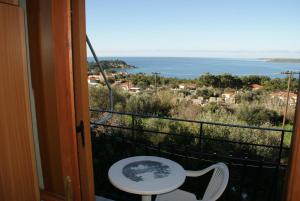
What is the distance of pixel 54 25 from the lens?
1.20 metres

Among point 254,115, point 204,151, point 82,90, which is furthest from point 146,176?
point 254,115

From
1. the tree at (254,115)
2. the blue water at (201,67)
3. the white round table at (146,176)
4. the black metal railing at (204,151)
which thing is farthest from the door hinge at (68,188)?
the blue water at (201,67)

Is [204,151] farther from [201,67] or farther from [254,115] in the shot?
[201,67]

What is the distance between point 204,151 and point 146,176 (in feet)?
8.44

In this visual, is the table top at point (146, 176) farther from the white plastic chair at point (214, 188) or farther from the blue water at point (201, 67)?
the blue water at point (201, 67)

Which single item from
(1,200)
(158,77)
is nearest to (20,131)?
(1,200)

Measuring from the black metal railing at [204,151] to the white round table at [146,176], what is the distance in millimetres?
641

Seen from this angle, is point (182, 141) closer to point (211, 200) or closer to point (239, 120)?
point (211, 200)

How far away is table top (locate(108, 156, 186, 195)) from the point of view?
5.30ft

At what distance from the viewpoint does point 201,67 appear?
11.0m

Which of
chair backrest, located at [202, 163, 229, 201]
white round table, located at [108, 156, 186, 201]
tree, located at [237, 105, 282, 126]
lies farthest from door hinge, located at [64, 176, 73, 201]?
tree, located at [237, 105, 282, 126]

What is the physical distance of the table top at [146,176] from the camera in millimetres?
1615

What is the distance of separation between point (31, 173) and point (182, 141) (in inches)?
Answer: 141

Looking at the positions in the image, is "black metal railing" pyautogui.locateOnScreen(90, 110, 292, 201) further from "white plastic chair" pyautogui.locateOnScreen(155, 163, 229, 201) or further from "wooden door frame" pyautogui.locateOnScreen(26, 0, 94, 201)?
"wooden door frame" pyautogui.locateOnScreen(26, 0, 94, 201)
